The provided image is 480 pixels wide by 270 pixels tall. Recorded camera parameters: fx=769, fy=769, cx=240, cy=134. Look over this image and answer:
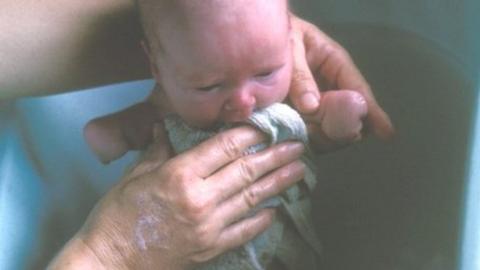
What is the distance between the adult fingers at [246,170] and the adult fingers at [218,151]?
1 cm

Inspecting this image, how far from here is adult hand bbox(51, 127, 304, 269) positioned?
0.98 meters

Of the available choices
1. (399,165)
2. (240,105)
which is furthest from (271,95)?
(399,165)

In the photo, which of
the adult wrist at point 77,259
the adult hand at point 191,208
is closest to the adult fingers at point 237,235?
the adult hand at point 191,208

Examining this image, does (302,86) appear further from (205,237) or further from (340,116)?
(205,237)

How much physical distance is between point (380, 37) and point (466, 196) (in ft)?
1.79

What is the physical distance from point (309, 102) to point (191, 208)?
0.69ft

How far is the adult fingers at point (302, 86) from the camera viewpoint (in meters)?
1.02

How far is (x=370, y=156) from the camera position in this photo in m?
1.25

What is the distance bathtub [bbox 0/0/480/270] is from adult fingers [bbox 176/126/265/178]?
0.89ft

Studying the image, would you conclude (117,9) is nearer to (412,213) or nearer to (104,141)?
(104,141)

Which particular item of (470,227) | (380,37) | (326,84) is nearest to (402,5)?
(380,37)

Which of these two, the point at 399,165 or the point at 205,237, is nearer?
the point at 205,237

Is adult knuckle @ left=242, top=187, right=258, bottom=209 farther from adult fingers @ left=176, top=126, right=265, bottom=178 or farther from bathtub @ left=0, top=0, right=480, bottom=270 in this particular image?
bathtub @ left=0, top=0, right=480, bottom=270

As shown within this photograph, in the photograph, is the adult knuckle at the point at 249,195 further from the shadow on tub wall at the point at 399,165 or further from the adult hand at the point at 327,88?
the shadow on tub wall at the point at 399,165
